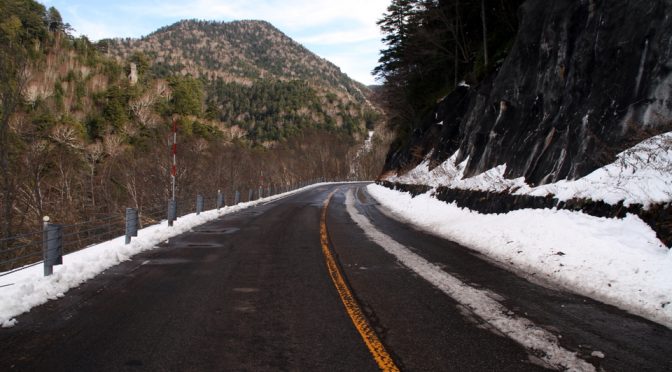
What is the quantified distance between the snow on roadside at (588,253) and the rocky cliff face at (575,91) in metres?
2.70

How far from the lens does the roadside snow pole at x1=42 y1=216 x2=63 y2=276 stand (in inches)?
288

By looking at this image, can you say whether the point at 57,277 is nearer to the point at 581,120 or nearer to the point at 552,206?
the point at 552,206

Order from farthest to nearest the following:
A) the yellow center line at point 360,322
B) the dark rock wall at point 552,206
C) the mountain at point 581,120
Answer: the mountain at point 581,120 → the dark rock wall at point 552,206 → the yellow center line at point 360,322

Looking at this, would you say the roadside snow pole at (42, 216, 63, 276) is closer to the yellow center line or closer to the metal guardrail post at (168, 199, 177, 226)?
the yellow center line

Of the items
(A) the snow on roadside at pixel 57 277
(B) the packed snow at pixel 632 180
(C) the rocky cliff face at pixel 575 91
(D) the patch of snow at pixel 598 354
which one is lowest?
(D) the patch of snow at pixel 598 354

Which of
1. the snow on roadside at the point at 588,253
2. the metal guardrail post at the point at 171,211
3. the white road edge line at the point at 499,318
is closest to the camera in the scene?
the white road edge line at the point at 499,318

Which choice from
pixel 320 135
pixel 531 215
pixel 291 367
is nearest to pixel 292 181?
pixel 320 135

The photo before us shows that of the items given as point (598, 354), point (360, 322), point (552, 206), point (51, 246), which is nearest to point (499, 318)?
point (598, 354)

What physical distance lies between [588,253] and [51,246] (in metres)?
9.51

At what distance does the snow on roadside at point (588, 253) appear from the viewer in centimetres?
608

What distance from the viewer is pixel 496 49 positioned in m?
30.2

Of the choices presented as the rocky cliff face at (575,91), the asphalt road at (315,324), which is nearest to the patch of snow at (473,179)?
the rocky cliff face at (575,91)

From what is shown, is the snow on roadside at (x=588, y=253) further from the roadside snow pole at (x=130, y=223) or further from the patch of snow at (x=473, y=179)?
the roadside snow pole at (x=130, y=223)

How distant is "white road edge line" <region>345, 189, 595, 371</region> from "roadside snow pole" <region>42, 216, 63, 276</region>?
6375 millimetres
